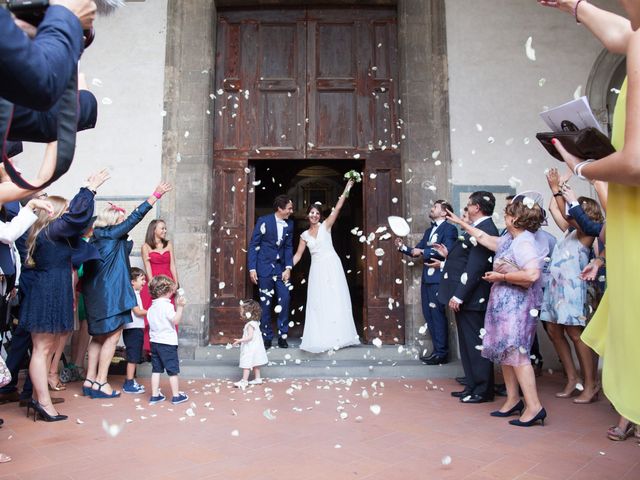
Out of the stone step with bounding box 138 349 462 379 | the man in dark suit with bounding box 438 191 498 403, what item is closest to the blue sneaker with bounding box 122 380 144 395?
the stone step with bounding box 138 349 462 379

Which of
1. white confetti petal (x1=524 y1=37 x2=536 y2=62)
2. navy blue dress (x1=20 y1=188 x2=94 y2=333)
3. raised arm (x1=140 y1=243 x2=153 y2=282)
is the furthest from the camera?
white confetti petal (x1=524 y1=37 x2=536 y2=62)

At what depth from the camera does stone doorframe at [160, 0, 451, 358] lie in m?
6.78

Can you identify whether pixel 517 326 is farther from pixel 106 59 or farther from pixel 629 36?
pixel 106 59

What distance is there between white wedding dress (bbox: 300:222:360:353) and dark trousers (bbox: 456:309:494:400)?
195cm

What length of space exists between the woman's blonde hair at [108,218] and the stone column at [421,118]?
12.0ft

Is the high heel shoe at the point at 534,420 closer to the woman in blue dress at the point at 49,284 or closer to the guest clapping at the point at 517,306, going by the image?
the guest clapping at the point at 517,306

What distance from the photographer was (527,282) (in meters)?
3.89

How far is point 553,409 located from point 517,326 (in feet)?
3.35

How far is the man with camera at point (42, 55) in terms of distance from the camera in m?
1.12

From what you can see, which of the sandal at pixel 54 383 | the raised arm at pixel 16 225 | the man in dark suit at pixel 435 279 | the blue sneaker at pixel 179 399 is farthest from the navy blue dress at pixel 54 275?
the man in dark suit at pixel 435 279

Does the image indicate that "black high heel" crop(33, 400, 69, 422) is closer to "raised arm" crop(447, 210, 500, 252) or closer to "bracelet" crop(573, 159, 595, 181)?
"raised arm" crop(447, 210, 500, 252)

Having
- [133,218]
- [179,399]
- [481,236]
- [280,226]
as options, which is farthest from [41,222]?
[481,236]

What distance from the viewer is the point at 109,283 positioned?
5.12 m

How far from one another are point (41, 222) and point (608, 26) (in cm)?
420
